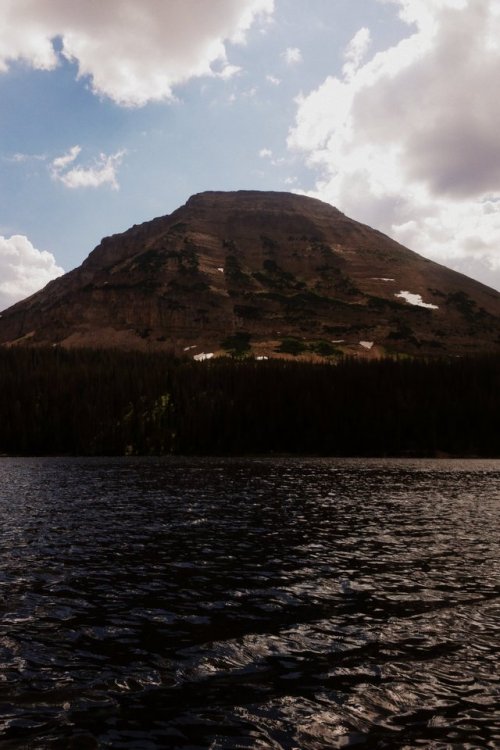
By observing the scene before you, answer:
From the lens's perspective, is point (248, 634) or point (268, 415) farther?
point (268, 415)

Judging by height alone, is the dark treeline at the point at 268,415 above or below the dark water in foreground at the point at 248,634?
above

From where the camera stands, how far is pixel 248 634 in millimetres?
19562

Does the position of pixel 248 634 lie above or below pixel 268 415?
below

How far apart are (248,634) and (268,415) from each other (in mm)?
150700

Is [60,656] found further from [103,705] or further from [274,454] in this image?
[274,454]

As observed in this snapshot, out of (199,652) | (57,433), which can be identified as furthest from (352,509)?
(57,433)

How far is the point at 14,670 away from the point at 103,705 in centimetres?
385

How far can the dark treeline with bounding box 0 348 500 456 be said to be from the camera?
541 ft

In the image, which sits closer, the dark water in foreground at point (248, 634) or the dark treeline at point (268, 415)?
the dark water in foreground at point (248, 634)

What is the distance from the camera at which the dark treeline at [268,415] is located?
164750 millimetres

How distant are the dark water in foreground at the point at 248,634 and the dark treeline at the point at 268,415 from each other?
399ft

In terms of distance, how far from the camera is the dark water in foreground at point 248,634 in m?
13.6

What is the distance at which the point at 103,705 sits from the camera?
569 inches

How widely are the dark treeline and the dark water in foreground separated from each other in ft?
399
